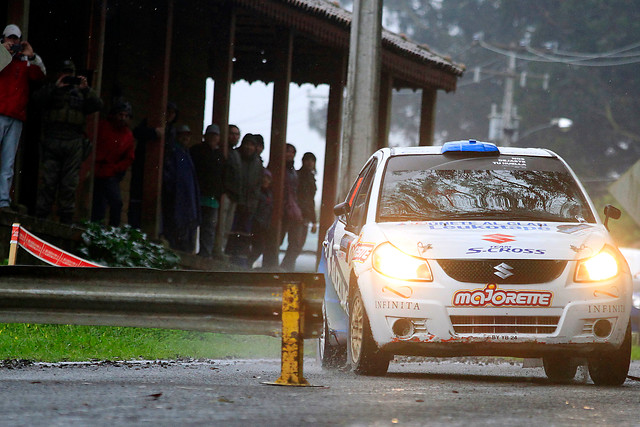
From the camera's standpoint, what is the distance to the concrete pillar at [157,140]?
17.4 metres

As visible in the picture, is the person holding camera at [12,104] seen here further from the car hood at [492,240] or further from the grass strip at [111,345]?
the car hood at [492,240]

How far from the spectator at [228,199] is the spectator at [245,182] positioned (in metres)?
0.04

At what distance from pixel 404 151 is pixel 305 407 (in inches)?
156

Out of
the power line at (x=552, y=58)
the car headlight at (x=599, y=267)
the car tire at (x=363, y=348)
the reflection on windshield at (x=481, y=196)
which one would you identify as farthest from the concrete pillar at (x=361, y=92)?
the power line at (x=552, y=58)

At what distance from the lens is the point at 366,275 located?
29.1 ft

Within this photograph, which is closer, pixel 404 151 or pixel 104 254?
pixel 404 151

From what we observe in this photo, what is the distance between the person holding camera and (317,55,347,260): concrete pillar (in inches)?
359

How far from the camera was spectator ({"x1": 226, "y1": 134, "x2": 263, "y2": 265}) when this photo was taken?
62.3ft

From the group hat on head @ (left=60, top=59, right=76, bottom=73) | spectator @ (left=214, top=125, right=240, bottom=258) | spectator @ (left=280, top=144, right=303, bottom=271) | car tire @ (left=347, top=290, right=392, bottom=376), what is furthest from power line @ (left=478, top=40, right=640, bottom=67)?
car tire @ (left=347, top=290, right=392, bottom=376)

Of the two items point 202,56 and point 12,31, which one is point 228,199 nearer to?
point 202,56

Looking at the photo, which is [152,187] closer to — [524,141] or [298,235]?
[298,235]

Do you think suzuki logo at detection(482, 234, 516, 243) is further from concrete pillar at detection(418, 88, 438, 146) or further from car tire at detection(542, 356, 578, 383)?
concrete pillar at detection(418, 88, 438, 146)

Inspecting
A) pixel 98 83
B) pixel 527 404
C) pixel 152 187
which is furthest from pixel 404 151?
pixel 152 187

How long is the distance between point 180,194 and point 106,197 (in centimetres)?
142
